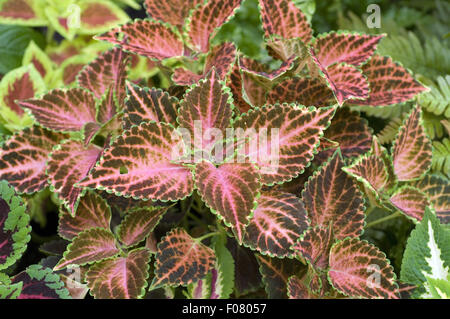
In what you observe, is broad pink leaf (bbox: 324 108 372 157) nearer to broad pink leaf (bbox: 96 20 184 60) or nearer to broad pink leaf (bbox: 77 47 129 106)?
broad pink leaf (bbox: 96 20 184 60)

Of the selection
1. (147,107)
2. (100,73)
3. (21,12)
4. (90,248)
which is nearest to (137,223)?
(90,248)

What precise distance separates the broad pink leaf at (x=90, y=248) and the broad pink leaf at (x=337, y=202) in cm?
31

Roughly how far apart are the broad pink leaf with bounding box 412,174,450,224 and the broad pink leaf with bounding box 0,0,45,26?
957 mm

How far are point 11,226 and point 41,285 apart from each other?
0.10 metres

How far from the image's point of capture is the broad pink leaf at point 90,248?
0.74m

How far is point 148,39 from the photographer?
841mm

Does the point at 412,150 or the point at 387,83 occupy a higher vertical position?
the point at 387,83

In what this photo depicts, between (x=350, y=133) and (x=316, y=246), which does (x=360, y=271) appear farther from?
(x=350, y=133)

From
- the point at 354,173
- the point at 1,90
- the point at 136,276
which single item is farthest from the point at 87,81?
the point at 354,173

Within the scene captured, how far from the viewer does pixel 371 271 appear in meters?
0.74

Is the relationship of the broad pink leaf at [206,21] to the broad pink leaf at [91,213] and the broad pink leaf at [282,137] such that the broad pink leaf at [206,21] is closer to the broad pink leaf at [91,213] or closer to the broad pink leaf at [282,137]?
the broad pink leaf at [282,137]

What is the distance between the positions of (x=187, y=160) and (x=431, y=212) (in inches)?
14.1
